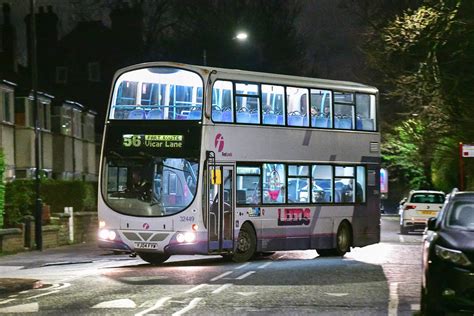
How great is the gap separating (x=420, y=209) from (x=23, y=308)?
26.2 m

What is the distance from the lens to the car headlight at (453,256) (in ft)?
34.3

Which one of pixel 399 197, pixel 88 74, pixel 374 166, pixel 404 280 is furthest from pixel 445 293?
pixel 399 197

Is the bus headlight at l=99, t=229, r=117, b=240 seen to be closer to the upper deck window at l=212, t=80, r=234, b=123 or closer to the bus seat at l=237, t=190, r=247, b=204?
the bus seat at l=237, t=190, r=247, b=204

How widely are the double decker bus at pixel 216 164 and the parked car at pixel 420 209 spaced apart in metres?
14.3

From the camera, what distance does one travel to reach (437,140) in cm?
3400

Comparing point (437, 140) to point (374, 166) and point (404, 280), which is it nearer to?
point (374, 166)

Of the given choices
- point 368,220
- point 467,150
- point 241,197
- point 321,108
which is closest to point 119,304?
point 241,197

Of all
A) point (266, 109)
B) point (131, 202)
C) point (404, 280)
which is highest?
point (266, 109)

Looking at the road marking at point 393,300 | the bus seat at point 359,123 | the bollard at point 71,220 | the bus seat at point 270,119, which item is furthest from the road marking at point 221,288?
the bollard at point 71,220

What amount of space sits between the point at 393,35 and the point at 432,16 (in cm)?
335

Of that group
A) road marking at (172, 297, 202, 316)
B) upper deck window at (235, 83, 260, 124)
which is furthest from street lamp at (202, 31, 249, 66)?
road marking at (172, 297, 202, 316)

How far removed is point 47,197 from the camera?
33.8m

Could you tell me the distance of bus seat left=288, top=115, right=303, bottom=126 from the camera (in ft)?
74.5

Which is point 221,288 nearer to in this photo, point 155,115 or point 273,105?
point 155,115
